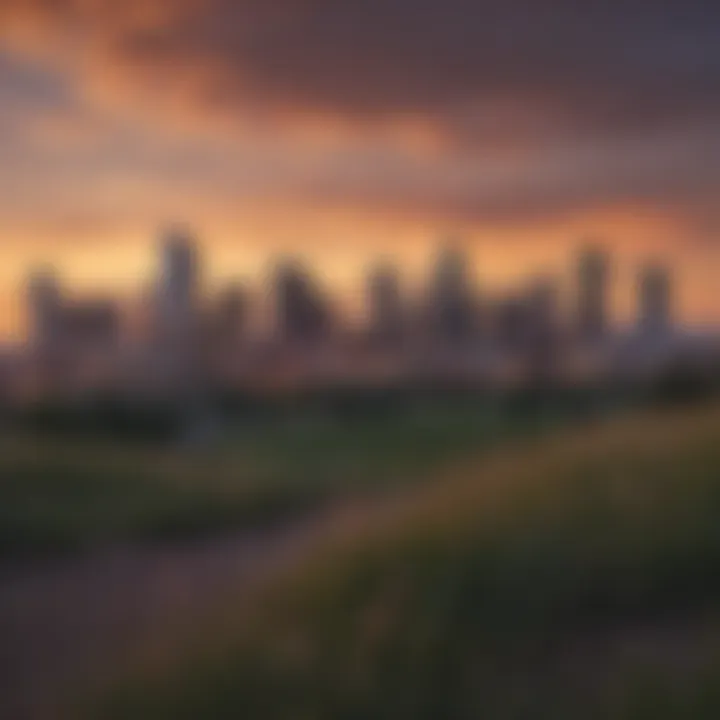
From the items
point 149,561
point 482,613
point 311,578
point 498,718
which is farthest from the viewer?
point 149,561

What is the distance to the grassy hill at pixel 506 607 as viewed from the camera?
2428mm

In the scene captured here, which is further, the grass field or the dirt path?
the grass field

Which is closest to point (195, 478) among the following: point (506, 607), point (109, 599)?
point (109, 599)

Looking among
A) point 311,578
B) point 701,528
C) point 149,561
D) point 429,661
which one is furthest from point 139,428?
point 701,528

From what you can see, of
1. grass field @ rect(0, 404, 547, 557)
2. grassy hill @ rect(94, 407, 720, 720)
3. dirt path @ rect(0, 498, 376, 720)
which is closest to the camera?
grassy hill @ rect(94, 407, 720, 720)

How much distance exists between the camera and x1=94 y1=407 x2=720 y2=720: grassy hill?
2428 mm

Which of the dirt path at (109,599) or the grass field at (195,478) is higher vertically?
the grass field at (195,478)

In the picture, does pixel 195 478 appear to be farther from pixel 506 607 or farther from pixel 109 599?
pixel 506 607

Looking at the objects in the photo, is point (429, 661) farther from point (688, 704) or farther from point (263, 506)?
point (263, 506)

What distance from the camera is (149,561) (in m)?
3.27

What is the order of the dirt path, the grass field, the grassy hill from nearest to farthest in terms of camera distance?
1. the grassy hill
2. the dirt path
3. the grass field

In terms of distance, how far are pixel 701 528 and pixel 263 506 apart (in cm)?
170

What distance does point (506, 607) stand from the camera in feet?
9.27

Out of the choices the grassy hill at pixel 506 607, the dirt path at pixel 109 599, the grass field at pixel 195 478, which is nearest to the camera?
the grassy hill at pixel 506 607
